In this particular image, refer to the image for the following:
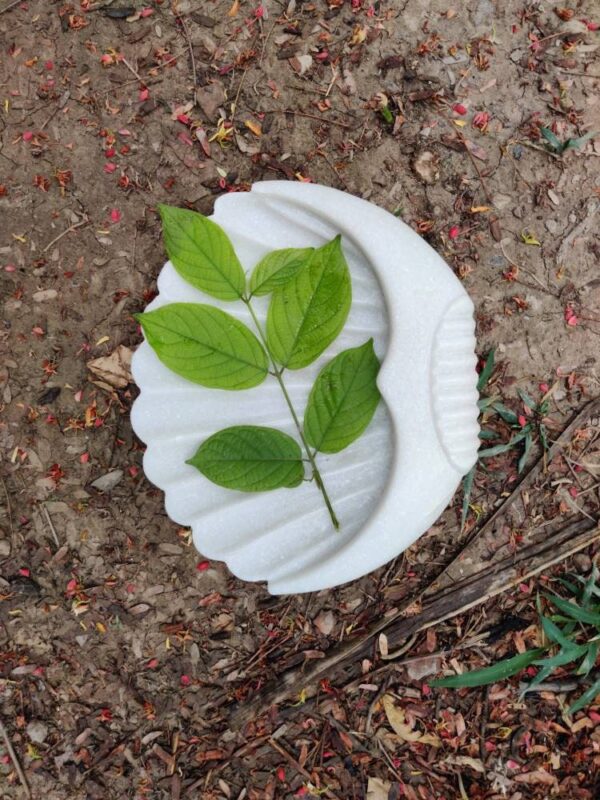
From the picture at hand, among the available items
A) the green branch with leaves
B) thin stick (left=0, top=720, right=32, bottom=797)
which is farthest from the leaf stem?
thin stick (left=0, top=720, right=32, bottom=797)

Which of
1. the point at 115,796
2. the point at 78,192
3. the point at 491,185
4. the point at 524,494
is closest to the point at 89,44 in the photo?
the point at 78,192

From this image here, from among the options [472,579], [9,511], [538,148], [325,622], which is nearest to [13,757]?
[9,511]

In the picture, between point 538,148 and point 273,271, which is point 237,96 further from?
point 538,148

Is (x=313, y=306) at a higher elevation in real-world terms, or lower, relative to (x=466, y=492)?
higher

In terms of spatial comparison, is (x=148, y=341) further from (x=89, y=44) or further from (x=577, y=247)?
(x=577, y=247)

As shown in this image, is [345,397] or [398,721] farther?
[398,721]

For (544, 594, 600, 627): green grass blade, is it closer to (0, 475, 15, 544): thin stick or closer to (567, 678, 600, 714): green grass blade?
(567, 678, 600, 714): green grass blade

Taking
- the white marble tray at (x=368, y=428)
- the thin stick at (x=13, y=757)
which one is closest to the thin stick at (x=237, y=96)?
→ the white marble tray at (x=368, y=428)

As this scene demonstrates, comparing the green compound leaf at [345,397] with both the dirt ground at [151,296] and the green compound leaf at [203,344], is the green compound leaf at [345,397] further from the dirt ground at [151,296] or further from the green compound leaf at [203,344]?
the dirt ground at [151,296]
